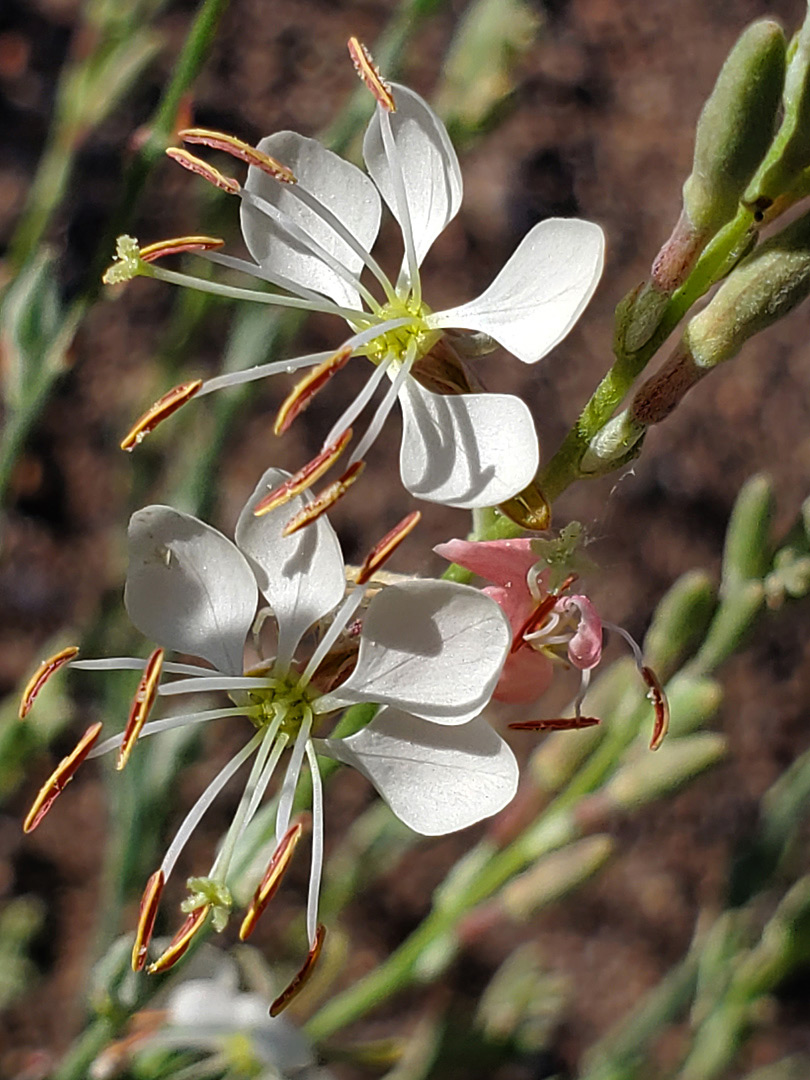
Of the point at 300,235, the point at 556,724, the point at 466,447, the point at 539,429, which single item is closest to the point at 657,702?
the point at 556,724

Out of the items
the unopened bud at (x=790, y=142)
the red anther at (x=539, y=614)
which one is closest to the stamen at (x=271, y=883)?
the red anther at (x=539, y=614)

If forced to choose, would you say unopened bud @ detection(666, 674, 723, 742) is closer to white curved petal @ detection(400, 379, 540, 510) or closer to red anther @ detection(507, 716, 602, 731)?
red anther @ detection(507, 716, 602, 731)

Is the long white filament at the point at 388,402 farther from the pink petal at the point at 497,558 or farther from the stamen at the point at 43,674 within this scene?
the stamen at the point at 43,674

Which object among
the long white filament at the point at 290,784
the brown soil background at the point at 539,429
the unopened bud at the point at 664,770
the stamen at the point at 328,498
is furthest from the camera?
the brown soil background at the point at 539,429

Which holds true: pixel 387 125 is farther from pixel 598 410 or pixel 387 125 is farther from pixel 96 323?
pixel 96 323

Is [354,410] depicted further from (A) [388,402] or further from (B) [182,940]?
(B) [182,940]

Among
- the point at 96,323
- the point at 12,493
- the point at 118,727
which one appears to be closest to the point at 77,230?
the point at 96,323
